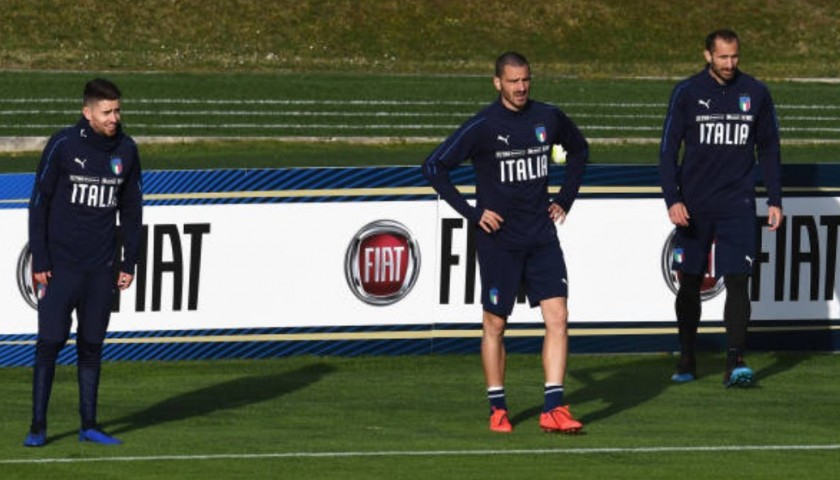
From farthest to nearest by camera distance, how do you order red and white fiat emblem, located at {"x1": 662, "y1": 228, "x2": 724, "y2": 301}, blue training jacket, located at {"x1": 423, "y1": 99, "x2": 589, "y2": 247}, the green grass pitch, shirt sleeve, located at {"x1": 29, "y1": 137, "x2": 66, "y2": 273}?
1. red and white fiat emblem, located at {"x1": 662, "y1": 228, "x2": 724, "y2": 301}
2. blue training jacket, located at {"x1": 423, "y1": 99, "x2": 589, "y2": 247}
3. shirt sleeve, located at {"x1": 29, "y1": 137, "x2": 66, "y2": 273}
4. the green grass pitch

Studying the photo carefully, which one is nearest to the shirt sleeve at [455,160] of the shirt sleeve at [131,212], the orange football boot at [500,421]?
the orange football boot at [500,421]

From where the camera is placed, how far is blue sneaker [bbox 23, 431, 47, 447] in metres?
10.6

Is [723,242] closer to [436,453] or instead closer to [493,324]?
[493,324]

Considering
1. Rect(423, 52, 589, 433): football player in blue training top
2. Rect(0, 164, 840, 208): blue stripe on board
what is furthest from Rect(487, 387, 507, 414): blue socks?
Rect(0, 164, 840, 208): blue stripe on board

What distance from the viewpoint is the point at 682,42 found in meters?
48.9

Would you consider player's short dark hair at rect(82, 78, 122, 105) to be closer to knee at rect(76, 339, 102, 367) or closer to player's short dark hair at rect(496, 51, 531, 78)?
knee at rect(76, 339, 102, 367)

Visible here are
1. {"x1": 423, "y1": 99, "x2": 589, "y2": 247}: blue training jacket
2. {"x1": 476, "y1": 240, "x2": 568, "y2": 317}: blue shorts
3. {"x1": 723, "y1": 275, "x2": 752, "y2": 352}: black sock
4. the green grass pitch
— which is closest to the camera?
the green grass pitch

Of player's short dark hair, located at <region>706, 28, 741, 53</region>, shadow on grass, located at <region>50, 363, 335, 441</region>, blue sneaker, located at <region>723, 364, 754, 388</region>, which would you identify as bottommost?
shadow on grass, located at <region>50, 363, 335, 441</region>

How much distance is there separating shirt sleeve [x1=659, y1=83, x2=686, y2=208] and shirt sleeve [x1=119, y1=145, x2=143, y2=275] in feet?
11.9

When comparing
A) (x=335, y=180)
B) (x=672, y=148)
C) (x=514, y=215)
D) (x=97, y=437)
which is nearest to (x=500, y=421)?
(x=514, y=215)

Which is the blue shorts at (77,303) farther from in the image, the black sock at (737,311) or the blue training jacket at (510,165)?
the black sock at (737,311)

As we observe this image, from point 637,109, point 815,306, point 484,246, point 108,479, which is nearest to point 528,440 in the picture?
point 484,246

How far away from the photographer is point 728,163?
1293 cm

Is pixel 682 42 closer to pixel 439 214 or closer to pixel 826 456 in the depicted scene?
pixel 439 214
